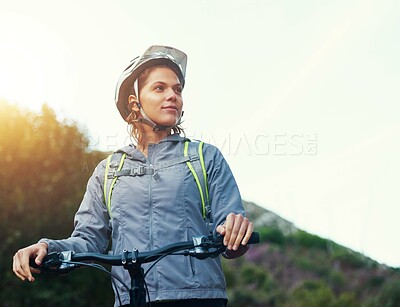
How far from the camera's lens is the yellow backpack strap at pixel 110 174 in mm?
3451

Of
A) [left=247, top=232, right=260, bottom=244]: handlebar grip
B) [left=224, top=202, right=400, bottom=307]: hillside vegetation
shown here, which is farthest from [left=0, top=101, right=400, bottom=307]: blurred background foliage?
[left=247, top=232, right=260, bottom=244]: handlebar grip

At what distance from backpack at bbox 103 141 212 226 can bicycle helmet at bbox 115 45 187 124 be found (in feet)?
1.08

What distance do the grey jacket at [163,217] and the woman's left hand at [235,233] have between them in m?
0.38

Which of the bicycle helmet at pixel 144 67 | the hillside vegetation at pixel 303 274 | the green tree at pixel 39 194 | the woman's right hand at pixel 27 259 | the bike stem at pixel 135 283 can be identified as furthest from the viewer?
the hillside vegetation at pixel 303 274

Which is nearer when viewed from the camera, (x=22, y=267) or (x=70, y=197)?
(x=22, y=267)

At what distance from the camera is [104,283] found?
21.0 metres

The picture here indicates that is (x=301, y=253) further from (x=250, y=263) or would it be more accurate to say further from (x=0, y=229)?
(x=0, y=229)

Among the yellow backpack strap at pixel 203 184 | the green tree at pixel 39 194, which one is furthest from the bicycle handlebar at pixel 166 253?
the green tree at pixel 39 194

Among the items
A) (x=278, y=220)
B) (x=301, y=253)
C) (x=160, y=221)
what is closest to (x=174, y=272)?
(x=160, y=221)

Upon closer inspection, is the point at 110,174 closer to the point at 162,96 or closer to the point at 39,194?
the point at 162,96

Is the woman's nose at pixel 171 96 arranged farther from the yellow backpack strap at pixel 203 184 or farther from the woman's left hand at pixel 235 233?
the woman's left hand at pixel 235 233

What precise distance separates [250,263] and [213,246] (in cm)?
3474

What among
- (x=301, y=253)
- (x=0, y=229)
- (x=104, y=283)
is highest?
(x=0, y=229)

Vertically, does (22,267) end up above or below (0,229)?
above
